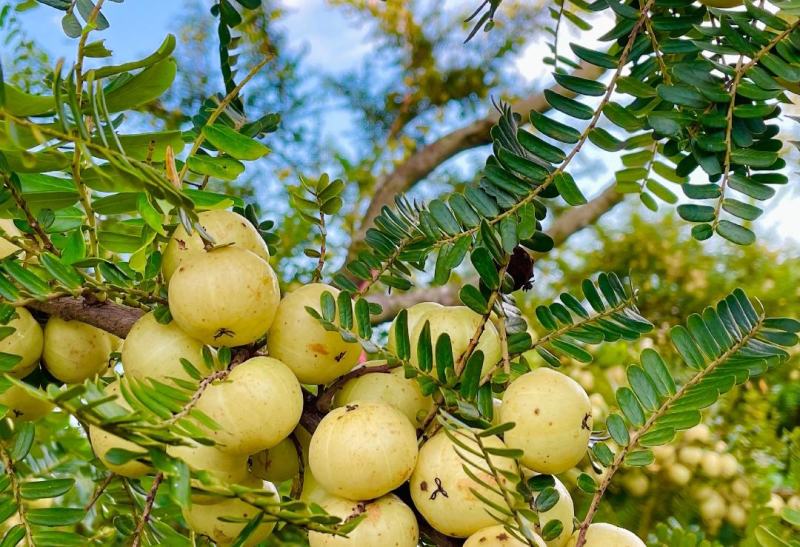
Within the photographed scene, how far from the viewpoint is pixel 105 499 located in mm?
629

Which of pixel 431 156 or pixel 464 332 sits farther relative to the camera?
pixel 431 156

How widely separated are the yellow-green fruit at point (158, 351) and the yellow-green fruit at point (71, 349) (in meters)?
0.07

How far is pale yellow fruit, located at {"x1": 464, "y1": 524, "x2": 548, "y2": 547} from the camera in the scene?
14.5 inches

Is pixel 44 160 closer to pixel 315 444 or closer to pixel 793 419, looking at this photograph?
pixel 315 444

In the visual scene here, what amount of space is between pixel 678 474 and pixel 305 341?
0.71 meters

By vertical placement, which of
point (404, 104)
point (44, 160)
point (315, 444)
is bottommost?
point (404, 104)

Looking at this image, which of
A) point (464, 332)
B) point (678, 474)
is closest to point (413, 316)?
point (464, 332)

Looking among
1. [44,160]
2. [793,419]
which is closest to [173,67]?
[44,160]

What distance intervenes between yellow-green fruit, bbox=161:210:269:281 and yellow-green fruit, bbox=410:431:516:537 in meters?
0.16

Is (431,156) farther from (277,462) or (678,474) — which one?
(277,462)

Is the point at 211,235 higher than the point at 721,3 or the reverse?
the reverse

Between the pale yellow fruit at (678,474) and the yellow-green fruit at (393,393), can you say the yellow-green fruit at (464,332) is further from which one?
the pale yellow fruit at (678,474)

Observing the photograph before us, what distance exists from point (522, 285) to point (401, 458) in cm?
14

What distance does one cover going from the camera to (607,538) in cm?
40
